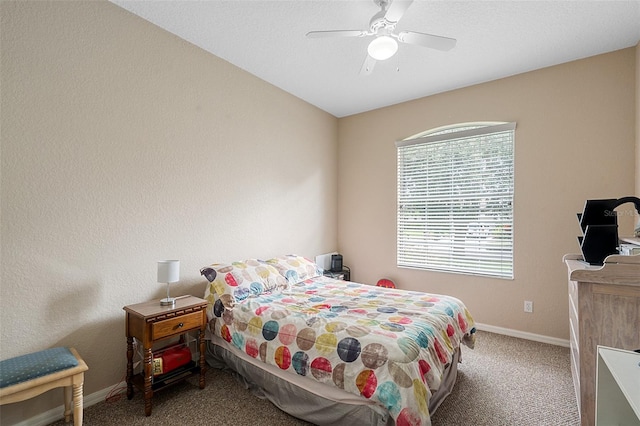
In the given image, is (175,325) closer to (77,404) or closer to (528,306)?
(77,404)

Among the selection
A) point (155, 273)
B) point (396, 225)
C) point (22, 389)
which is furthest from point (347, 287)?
point (22, 389)

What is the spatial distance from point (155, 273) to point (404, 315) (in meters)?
2.06

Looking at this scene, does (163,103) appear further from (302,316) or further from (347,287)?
(347,287)

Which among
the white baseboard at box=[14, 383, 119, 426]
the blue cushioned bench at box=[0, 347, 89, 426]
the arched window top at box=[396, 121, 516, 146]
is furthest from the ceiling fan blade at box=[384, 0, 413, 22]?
the white baseboard at box=[14, 383, 119, 426]

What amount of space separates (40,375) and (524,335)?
415 cm

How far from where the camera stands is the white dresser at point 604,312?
1.59 meters

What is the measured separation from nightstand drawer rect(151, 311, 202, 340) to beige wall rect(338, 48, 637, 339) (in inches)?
110

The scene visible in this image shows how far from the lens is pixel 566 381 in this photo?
2.38 metres

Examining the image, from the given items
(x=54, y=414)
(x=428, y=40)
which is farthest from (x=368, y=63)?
(x=54, y=414)

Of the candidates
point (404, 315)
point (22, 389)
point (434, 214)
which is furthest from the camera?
point (434, 214)

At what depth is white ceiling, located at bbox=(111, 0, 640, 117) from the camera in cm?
225

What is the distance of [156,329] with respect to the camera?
2020mm

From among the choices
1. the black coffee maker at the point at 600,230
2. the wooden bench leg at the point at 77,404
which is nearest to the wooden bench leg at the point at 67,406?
the wooden bench leg at the point at 77,404

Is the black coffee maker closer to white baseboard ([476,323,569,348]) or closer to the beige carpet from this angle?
the beige carpet
